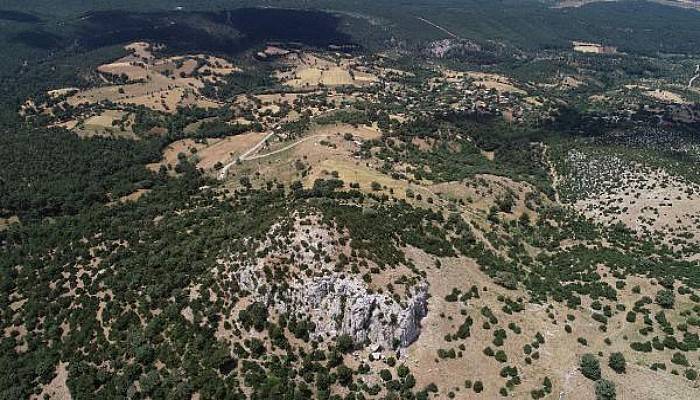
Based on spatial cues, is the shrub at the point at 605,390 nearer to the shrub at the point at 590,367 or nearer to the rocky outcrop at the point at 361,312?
the shrub at the point at 590,367

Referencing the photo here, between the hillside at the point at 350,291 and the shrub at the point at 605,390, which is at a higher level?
the shrub at the point at 605,390

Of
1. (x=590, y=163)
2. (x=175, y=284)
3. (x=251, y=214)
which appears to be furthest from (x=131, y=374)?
(x=590, y=163)

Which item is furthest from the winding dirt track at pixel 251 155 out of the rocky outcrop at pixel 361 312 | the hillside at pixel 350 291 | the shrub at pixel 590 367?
the shrub at pixel 590 367

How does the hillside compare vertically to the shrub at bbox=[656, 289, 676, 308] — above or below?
below

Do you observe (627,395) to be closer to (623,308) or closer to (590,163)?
(623,308)

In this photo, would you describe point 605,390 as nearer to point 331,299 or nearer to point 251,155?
point 331,299

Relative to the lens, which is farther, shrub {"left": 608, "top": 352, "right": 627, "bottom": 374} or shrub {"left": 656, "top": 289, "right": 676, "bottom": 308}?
shrub {"left": 656, "top": 289, "right": 676, "bottom": 308}

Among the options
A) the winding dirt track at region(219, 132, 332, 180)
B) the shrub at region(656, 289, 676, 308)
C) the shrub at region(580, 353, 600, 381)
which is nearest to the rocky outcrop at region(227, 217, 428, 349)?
the shrub at region(580, 353, 600, 381)

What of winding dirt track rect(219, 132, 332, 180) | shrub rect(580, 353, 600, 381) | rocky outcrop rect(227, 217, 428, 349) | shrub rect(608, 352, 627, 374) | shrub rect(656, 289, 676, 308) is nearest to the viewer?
shrub rect(580, 353, 600, 381)

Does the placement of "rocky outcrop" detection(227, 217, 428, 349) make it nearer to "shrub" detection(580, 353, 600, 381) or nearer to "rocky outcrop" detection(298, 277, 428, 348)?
"rocky outcrop" detection(298, 277, 428, 348)

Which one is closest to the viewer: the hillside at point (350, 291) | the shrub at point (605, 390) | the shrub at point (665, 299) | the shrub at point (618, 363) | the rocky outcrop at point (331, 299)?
the shrub at point (605, 390)

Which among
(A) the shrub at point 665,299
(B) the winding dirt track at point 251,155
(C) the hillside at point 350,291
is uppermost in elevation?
(A) the shrub at point 665,299
